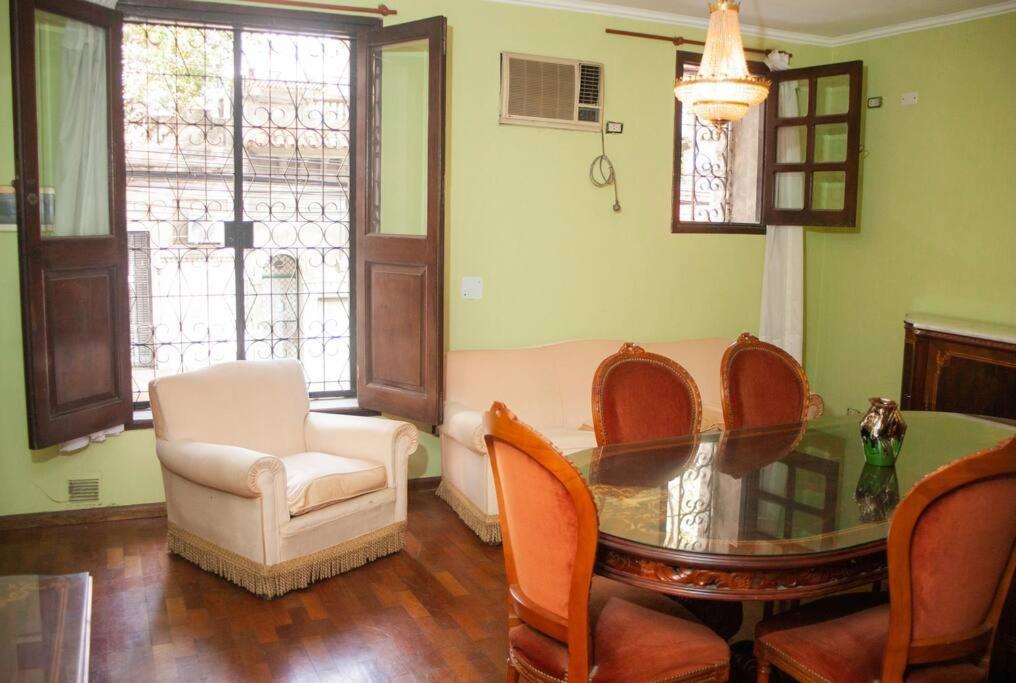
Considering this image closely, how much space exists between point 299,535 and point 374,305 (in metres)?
1.35

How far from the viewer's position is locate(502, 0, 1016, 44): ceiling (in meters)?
4.75

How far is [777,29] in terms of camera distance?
5.41m

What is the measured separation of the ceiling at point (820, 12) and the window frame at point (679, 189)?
197 millimetres

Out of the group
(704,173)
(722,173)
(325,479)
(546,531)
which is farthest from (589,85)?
(546,531)

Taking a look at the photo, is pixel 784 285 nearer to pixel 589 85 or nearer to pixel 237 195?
pixel 589 85

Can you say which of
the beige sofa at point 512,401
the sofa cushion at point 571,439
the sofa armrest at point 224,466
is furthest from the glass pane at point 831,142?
the sofa armrest at point 224,466

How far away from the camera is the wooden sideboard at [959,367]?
429cm

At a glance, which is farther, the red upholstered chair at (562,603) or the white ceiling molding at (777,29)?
the white ceiling molding at (777,29)

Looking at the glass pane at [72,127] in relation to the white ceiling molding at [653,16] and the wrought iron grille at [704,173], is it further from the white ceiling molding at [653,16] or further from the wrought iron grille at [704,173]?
the wrought iron grille at [704,173]

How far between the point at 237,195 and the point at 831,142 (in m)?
3.27

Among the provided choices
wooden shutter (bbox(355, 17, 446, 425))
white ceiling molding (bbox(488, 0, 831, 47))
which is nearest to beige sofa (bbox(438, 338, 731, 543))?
wooden shutter (bbox(355, 17, 446, 425))

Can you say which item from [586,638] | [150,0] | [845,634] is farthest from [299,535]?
[150,0]

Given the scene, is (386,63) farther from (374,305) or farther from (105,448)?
(105,448)

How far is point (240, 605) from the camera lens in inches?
138
